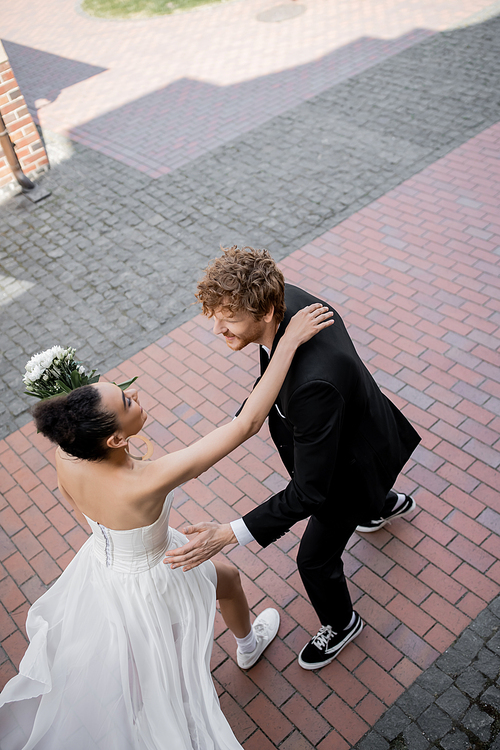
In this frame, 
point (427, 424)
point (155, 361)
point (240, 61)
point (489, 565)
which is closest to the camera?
point (489, 565)

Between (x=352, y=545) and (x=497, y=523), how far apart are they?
3.20 feet

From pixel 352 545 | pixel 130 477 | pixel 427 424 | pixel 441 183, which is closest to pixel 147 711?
pixel 130 477

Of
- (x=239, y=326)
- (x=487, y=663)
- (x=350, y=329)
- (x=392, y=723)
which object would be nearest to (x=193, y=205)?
(x=350, y=329)

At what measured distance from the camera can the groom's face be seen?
264 centimetres

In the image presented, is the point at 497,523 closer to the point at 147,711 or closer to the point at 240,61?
the point at 147,711

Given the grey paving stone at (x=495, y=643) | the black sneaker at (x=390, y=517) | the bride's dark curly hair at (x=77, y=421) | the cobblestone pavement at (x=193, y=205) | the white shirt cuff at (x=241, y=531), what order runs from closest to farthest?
the bride's dark curly hair at (x=77, y=421)
the white shirt cuff at (x=241, y=531)
the grey paving stone at (x=495, y=643)
the black sneaker at (x=390, y=517)
the cobblestone pavement at (x=193, y=205)

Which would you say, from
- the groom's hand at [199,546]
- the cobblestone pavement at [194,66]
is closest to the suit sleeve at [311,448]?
the groom's hand at [199,546]

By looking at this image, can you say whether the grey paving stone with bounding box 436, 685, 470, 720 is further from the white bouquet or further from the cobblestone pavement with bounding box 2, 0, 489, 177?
the cobblestone pavement with bounding box 2, 0, 489, 177

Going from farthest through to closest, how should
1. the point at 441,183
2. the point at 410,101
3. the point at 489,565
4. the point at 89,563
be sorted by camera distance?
1. the point at 410,101
2. the point at 441,183
3. the point at 489,565
4. the point at 89,563

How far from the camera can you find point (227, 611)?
3.21 metres

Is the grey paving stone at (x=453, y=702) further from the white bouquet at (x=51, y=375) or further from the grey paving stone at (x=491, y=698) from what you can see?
the white bouquet at (x=51, y=375)

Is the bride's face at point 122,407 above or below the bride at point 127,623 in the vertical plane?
above

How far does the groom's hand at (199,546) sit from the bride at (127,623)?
0.15 metres

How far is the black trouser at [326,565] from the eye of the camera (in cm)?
301
